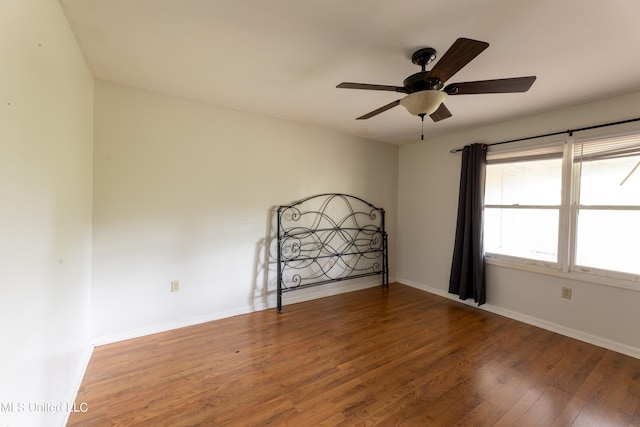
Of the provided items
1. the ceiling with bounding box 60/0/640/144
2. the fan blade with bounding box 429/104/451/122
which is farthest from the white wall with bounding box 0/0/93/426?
the fan blade with bounding box 429/104/451/122

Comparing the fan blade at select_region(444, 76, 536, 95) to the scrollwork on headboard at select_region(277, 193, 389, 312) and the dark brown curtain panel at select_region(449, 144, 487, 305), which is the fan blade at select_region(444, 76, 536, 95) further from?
the scrollwork on headboard at select_region(277, 193, 389, 312)

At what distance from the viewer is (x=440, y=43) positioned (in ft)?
5.85

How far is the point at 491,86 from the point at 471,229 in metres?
2.20

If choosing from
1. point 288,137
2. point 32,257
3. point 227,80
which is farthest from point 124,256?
point 288,137

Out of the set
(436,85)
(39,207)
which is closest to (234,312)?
(39,207)

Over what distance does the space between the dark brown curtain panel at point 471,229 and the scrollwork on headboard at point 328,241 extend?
3.79 ft

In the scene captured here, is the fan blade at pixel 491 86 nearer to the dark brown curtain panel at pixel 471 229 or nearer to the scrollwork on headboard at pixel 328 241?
the dark brown curtain panel at pixel 471 229

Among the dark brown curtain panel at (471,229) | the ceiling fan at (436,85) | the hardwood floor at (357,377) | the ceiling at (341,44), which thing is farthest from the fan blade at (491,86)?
the hardwood floor at (357,377)

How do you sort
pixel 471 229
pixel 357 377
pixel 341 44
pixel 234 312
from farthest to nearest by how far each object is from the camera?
pixel 471 229, pixel 234 312, pixel 357 377, pixel 341 44

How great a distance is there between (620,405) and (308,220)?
3.11m

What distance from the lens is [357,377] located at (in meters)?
2.07

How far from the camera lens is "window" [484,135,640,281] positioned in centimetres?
252

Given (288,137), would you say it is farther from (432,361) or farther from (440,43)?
(432,361)

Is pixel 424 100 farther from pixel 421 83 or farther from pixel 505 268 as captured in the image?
pixel 505 268
